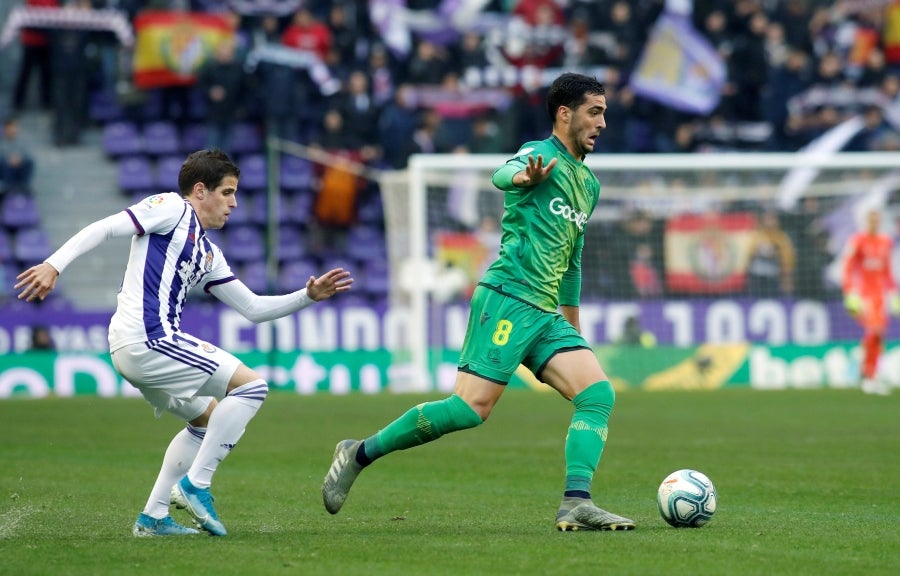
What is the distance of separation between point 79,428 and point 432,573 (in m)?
9.69

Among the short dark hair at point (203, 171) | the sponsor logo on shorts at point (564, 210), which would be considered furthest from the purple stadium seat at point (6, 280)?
the sponsor logo on shorts at point (564, 210)

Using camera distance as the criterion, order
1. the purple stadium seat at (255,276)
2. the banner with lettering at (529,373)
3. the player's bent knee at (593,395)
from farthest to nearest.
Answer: the purple stadium seat at (255,276)
the banner with lettering at (529,373)
the player's bent knee at (593,395)

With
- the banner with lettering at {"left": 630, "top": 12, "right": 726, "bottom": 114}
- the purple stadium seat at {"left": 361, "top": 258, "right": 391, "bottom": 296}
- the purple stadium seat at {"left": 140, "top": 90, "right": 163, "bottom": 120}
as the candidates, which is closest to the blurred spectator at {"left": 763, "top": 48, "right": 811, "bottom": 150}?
the banner with lettering at {"left": 630, "top": 12, "right": 726, "bottom": 114}

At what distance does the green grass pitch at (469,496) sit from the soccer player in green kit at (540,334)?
333 mm

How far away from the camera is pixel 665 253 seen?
2361cm

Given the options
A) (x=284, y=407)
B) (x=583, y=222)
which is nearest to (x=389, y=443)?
(x=583, y=222)

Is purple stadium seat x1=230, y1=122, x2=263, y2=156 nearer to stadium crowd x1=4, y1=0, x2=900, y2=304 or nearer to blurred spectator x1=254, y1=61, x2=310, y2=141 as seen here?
stadium crowd x1=4, y1=0, x2=900, y2=304

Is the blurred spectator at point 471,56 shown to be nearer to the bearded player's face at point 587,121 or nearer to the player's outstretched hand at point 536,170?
the bearded player's face at point 587,121

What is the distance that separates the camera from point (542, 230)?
7598mm

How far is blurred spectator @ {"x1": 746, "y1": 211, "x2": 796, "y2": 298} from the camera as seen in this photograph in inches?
921

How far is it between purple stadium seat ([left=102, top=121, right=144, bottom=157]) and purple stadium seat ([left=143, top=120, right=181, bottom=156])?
0.18 meters

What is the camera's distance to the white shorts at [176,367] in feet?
23.5

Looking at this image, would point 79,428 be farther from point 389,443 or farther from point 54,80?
point 54,80

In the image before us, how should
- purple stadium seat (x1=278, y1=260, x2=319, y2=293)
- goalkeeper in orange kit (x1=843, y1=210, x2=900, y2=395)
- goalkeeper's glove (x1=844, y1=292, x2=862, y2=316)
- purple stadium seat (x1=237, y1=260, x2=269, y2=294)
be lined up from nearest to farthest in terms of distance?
goalkeeper's glove (x1=844, y1=292, x2=862, y2=316) < goalkeeper in orange kit (x1=843, y1=210, x2=900, y2=395) < purple stadium seat (x1=237, y1=260, x2=269, y2=294) < purple stadium seat (x1=278, y1=260, x2=319, y2=293)
